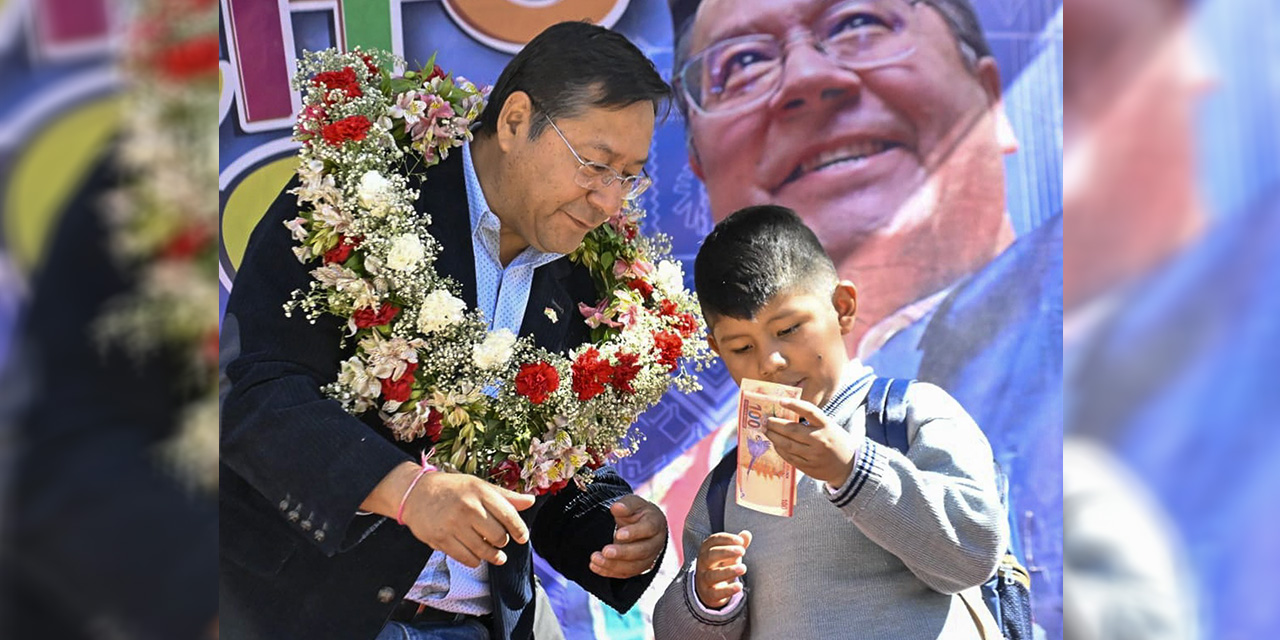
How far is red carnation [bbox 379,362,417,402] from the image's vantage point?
2988 millimetres

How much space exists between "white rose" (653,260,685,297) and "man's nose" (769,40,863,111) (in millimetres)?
1065

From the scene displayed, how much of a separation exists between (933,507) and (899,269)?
1.86 metres

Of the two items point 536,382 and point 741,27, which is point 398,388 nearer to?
point 536,382

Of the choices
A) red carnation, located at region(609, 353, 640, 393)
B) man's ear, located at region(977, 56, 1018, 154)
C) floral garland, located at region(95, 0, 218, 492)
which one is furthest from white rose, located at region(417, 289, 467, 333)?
man's ear, located at region(977, 56, 1018, 154)

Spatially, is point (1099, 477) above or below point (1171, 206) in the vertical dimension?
below

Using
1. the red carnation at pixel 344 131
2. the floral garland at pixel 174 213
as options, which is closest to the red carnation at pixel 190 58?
the floral garland at pixel 174 213

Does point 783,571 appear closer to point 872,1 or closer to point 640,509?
point 640,509

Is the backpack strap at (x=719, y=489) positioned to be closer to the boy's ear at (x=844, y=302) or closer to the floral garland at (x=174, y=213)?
the boy's ear at (x=844, y=302)

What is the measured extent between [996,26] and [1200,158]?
0.87 metres

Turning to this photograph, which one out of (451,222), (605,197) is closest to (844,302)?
(605,197)

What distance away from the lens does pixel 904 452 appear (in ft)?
9.17

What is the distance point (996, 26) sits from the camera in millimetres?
4289

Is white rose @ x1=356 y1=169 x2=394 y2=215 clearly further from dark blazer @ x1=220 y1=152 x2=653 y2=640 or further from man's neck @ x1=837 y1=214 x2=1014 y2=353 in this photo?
man's neck @ x1=837 y1=214 x2=1014 y2=353

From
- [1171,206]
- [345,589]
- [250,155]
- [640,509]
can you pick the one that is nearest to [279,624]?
[345,589]
